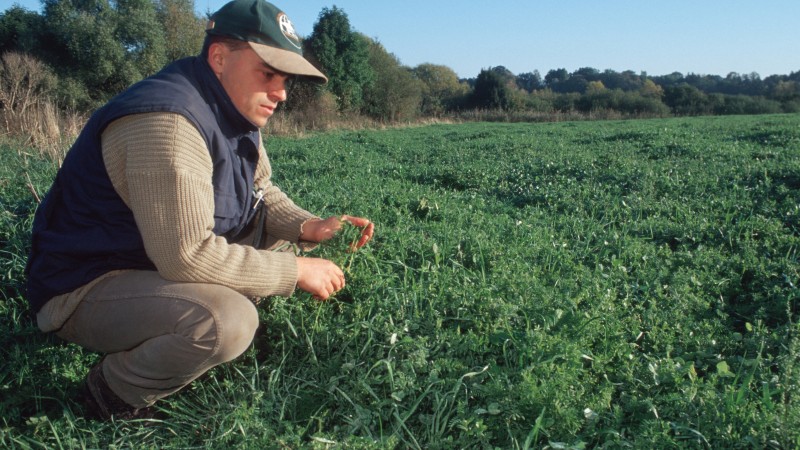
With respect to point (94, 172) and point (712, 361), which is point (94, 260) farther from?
point (712, 361)

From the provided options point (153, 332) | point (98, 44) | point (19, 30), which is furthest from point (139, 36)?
point (153, 332)

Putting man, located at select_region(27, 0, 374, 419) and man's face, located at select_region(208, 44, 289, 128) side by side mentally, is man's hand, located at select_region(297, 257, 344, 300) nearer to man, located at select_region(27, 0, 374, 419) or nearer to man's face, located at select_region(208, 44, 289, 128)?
man, located at select_region(27, 0, 374, 419)

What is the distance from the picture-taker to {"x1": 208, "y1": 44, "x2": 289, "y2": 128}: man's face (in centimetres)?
244

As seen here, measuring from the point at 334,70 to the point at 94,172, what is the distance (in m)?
37.3

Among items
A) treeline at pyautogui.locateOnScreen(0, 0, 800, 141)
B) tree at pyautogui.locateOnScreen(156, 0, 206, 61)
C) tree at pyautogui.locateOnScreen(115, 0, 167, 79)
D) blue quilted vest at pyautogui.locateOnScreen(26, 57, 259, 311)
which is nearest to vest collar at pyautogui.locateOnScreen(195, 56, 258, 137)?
blue quilted vest at pyautogui.locateOnScreen(26, 57, 259, 311)

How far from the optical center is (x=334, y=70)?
125 ft

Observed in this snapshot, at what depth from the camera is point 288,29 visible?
2.56 metres

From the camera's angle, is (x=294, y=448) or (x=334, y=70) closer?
(x=294, y=448)

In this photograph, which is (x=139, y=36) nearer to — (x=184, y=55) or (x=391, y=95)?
(x=184, y=55)

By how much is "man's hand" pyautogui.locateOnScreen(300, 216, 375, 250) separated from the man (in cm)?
49

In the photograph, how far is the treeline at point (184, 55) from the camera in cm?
2553

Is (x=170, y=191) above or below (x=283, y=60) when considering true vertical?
below

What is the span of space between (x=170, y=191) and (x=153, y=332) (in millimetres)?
616

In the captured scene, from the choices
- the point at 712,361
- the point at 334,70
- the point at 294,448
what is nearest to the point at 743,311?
the point at 712,361
